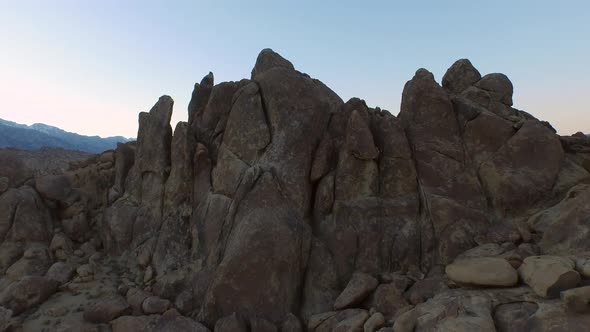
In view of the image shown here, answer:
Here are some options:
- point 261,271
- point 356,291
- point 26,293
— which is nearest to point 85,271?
point 26,293

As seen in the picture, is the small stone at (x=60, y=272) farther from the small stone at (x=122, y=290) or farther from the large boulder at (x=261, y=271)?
the large boulder at (x=261, y=271)

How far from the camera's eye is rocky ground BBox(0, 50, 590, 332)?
17766mm

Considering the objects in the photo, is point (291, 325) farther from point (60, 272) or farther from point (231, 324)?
point (60, 272)

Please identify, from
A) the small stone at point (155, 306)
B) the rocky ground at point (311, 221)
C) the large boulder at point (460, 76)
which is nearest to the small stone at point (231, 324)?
the rocky ground at point (311, 221)

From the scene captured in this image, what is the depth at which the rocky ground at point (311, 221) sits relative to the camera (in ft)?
58.3

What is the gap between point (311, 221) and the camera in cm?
2258

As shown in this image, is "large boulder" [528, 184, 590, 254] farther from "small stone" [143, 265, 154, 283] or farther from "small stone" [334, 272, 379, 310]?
"small stone" [143, 265, 154, 283]

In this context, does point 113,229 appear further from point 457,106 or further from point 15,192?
point 457,106

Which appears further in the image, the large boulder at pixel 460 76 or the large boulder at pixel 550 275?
the large boulder at pixel 460 76

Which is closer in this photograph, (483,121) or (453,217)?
(453,217)

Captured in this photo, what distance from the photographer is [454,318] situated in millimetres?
13930

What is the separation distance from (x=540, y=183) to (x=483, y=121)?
4910mm

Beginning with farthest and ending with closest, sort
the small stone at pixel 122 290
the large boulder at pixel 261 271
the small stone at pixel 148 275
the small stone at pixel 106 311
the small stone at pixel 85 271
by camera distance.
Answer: the small stone at pixel 85 271 → the small stone at pixel 148 275 → the small stone at pixel 122 290 → the small stone at pixel 106 311 → the large boulder at pixel 261 271

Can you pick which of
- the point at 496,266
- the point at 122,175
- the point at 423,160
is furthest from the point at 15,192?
the point at 496,266
